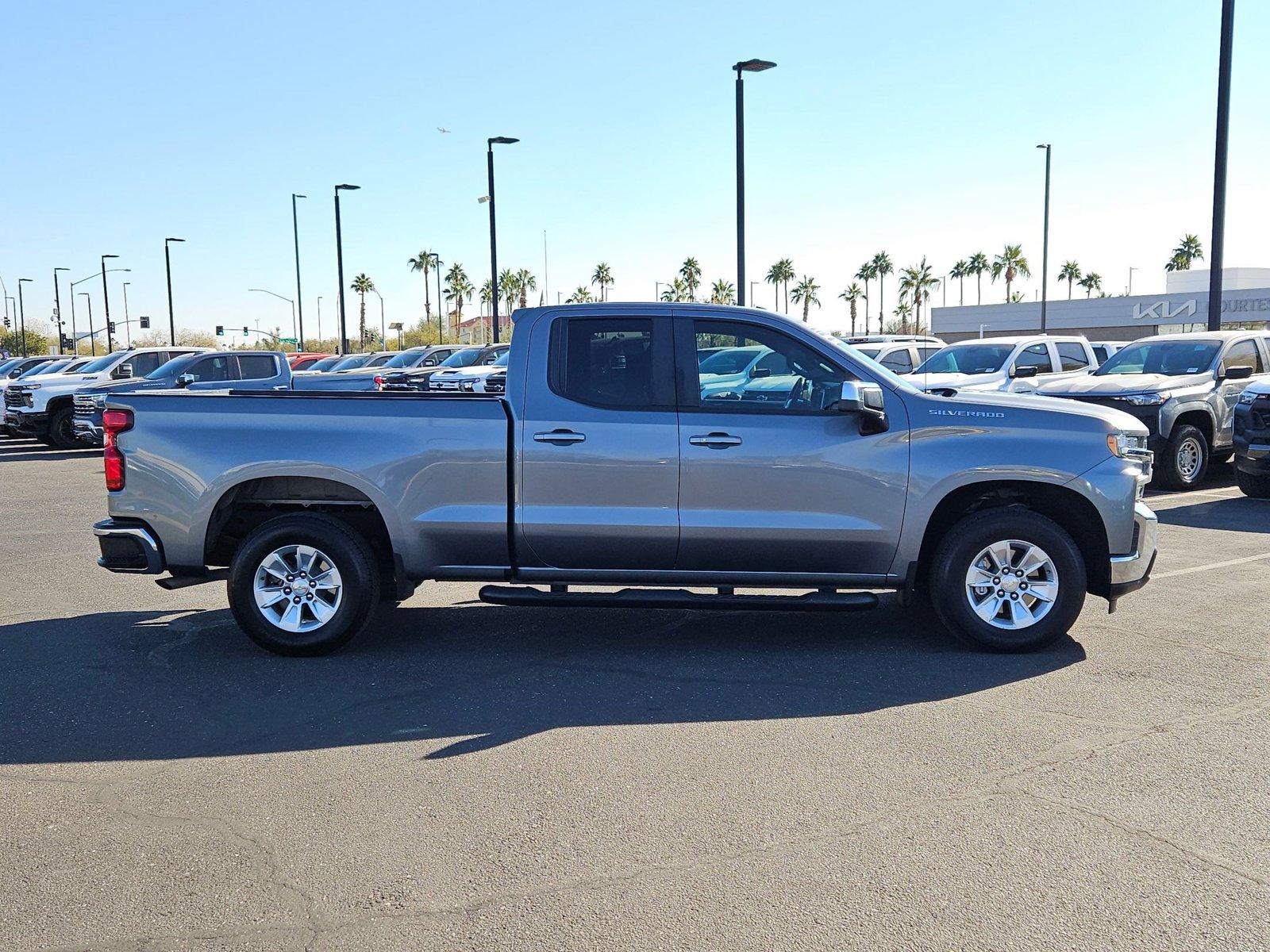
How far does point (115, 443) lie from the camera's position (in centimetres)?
666

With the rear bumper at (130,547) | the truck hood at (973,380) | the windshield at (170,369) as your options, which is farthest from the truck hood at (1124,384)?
the windshield at (170,369)

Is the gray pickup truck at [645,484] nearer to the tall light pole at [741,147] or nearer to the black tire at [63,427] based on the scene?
the tall light pole at [741,147]

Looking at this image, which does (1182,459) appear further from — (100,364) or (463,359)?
(100,364)

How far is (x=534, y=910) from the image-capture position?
360cm

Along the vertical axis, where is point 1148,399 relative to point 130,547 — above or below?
above

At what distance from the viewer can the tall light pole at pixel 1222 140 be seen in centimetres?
1759

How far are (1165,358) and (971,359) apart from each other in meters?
3.88

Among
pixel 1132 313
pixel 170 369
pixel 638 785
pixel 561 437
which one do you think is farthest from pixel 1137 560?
pixel 1132 313

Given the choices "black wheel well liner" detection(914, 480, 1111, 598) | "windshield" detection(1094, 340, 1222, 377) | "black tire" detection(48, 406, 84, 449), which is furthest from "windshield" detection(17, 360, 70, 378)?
"black wheel well liner" detection(914, 480, 1111, 598)

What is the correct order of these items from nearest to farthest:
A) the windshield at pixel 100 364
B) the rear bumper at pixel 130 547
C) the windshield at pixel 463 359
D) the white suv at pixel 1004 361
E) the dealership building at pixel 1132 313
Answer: the rear bumper at pixel 130 547 < the white suv at pixel 1004 361 < the windshield at pixel 100 364 < the windshield at pixel 463 359 < the dealership building at pixel 1132 313

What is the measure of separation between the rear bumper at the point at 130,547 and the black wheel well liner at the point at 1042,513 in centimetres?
448

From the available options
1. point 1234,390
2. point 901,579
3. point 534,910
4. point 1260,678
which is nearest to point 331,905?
point 534,910

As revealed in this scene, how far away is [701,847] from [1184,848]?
1679 mm

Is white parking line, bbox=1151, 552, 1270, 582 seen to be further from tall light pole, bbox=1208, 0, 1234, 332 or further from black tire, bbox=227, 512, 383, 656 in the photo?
tall light pole, bbox=1208, 0, 1234, 332
